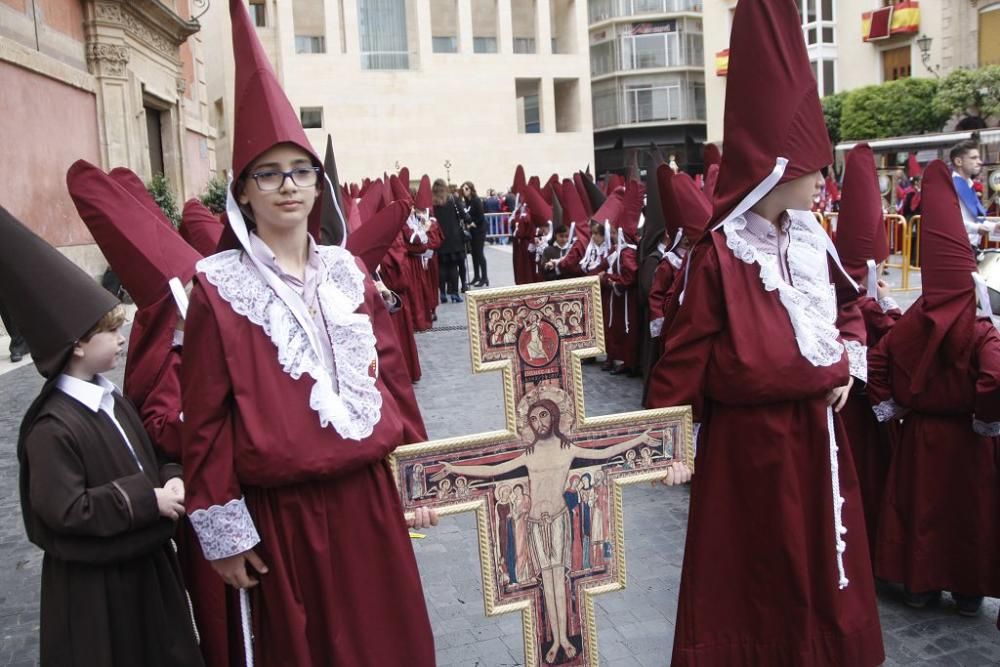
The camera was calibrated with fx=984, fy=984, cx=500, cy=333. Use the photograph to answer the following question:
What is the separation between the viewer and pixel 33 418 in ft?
9.86

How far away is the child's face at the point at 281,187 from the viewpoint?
2.84m

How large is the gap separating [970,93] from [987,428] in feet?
108

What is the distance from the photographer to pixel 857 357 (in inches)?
157

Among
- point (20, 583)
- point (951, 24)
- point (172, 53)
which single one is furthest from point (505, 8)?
point (20, 583)

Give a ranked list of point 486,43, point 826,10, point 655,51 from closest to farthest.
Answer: point 826,10
point 486,43
point 655,51

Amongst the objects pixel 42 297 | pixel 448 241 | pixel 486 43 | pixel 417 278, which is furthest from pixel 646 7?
pixel 42 297

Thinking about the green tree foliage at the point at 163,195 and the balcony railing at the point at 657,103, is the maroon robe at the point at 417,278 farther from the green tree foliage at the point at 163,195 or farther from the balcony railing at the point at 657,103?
A: the balcony railing at the point at 657,103

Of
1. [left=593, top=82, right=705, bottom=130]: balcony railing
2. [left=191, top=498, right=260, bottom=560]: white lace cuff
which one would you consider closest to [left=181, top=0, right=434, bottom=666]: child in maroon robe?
[left=191, top=498, right=260, bottom=560]: white lace cuff

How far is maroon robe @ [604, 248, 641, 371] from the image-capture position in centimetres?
1013

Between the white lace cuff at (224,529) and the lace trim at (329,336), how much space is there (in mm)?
341

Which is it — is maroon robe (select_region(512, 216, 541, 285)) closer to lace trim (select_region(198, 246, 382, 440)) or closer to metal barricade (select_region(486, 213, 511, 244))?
lace trim (select_region(198, 246, 382, 440))

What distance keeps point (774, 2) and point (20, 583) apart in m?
4.77

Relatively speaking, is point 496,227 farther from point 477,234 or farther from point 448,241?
point 448,241

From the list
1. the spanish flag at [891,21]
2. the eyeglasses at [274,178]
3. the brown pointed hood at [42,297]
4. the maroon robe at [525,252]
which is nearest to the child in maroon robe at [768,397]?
the eyeglasses at [274,178]
